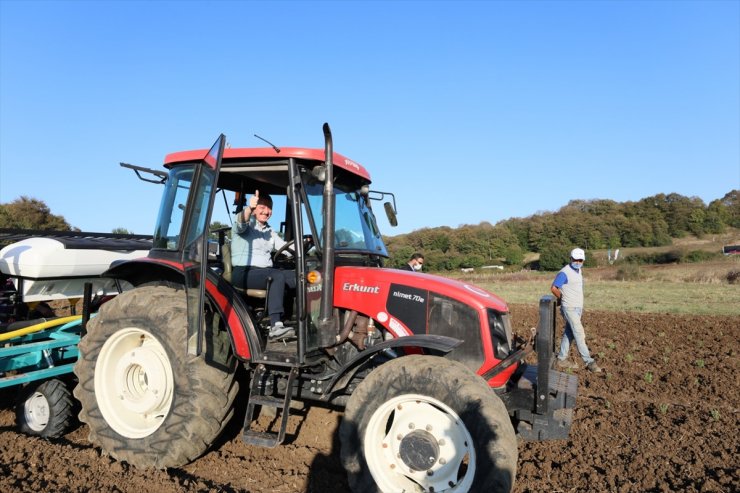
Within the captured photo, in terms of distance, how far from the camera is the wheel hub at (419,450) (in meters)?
3.24

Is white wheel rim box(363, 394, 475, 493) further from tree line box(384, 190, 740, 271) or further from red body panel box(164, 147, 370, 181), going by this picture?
tree line box(384, 190, 740, 271)

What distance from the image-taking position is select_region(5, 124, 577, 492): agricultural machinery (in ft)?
10.8

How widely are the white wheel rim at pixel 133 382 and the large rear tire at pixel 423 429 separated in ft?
5.38

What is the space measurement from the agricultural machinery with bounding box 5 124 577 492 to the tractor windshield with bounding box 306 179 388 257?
14 mm

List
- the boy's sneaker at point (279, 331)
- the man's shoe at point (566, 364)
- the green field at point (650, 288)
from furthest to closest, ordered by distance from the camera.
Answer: the green field at point (650, 288) → the man's shoe at point (566, 364) → the boy's sneaker at point (279, 331)

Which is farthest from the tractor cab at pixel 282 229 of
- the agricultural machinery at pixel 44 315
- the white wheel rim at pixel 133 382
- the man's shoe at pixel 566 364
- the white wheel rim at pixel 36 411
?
the man's shoe at pixel 566 364

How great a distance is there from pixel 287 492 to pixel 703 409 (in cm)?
463

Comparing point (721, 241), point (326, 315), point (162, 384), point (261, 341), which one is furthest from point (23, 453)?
point (721, 241)

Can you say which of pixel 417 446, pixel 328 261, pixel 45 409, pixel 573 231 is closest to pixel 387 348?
pixel 417 446

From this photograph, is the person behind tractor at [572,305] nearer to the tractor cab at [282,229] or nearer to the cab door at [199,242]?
the tractor cab at [282,229]

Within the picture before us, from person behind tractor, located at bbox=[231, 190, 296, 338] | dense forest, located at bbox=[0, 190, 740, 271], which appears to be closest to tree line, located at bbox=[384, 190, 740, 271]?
dense forest, located at bbox=[0, 190, 740, 271]

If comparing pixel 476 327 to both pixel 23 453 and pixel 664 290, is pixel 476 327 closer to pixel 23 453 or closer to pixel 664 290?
pixel 23 453

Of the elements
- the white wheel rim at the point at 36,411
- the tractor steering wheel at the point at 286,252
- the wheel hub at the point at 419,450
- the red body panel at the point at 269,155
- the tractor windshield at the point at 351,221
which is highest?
the red body panel at the point at 269,155

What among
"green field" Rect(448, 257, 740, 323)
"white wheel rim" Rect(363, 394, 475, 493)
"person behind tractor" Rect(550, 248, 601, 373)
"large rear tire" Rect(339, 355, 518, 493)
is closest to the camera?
"large rear tire" Rect(339, 355, 518, 493)
